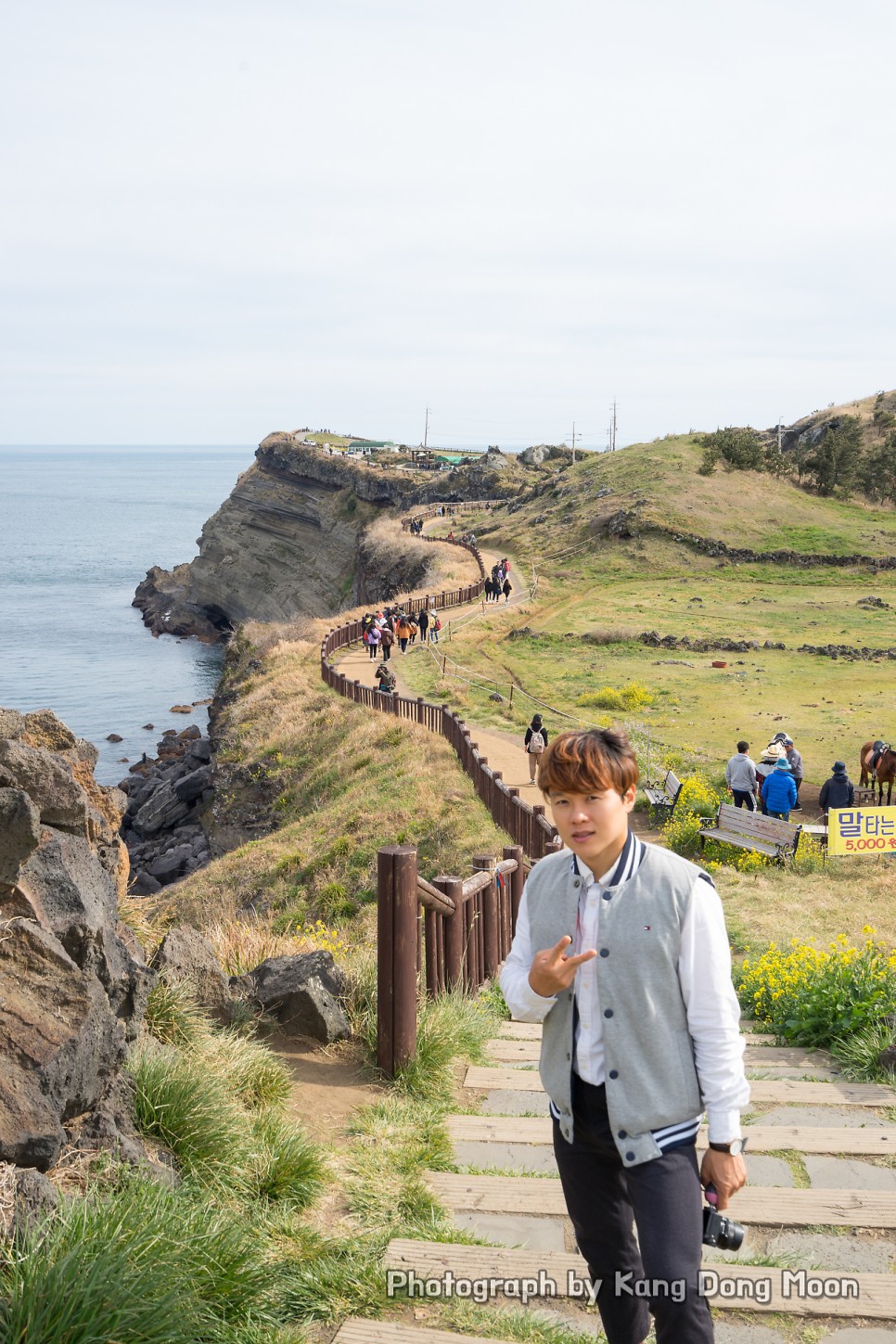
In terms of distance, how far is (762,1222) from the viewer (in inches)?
174

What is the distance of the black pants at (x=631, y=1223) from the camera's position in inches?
122

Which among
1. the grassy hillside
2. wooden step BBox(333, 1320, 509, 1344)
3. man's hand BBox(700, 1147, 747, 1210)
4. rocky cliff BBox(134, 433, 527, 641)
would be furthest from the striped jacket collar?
rocky cliff BBox(134, 433, 527, 641)

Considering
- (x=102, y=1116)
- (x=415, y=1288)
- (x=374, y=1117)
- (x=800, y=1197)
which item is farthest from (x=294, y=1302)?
(x=800, y=1197)

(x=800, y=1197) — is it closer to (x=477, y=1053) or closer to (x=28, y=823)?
(x=477, y=1053)

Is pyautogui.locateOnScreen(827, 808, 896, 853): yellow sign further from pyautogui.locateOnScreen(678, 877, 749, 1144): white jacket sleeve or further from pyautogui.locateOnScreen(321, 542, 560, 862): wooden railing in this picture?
pyautogui.locateOnScreen(678, 877, 749, 1144): white jacket sleeve

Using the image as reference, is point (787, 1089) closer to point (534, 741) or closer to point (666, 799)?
point (666, 799)

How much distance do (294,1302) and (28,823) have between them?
1.91 m

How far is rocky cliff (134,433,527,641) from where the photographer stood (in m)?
81.2

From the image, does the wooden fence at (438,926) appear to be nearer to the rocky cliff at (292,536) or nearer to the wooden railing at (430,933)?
the wooden railing at (430,933)

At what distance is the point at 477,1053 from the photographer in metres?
6.73

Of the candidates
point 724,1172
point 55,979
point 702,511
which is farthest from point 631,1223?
point 702,511

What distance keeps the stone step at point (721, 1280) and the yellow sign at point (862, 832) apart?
11.4 m

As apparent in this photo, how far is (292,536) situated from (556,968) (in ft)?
284

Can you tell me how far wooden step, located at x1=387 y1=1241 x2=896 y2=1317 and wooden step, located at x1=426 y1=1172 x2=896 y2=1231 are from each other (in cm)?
41
